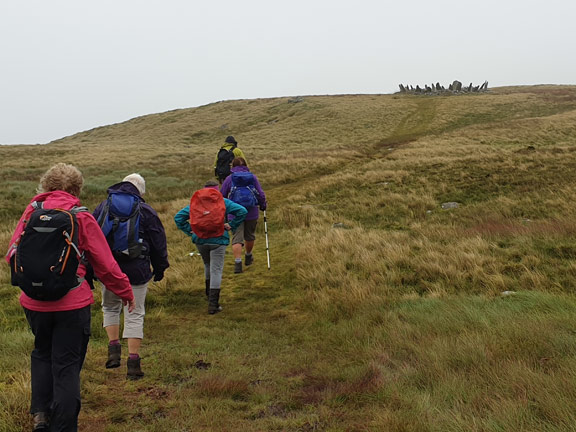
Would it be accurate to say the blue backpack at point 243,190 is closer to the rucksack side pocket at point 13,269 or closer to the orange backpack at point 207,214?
the orange backpack at point 207,214

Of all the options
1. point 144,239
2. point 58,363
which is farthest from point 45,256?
point 144,239

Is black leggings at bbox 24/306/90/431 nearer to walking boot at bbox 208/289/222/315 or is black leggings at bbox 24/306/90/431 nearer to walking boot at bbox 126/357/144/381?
walking boot at bbox 126/357/144/381

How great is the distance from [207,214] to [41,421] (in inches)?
153

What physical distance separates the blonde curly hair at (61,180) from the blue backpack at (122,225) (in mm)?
962

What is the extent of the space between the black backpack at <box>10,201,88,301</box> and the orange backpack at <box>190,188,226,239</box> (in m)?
3.61

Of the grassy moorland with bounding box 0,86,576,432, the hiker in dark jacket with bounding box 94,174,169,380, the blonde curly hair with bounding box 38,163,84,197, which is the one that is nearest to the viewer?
the blonde curly hair with bounding box 38,163,84,197

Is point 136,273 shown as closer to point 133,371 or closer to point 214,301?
point 133,371

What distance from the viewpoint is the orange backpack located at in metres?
6.54

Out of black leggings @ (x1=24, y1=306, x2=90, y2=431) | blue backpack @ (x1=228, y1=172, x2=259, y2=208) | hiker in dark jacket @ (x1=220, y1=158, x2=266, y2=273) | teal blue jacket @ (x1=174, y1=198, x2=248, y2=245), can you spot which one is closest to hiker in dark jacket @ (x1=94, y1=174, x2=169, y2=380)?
black leggings @ (x1=24, y1=306, x2=90, y2=431)

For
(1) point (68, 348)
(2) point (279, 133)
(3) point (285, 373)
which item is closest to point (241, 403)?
(3) point (285, 373)

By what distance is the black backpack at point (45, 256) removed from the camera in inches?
110

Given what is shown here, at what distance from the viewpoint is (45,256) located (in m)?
2.80

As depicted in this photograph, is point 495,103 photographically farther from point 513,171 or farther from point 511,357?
point 511,357

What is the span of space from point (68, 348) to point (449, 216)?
1103cm
